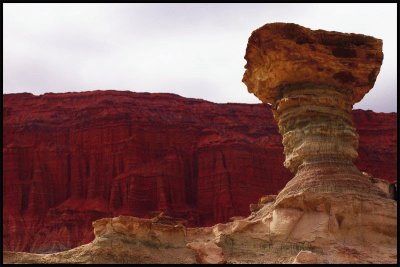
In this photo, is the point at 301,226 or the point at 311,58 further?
the point at 311,58

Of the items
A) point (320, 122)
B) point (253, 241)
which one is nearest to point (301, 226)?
point (253, 241)

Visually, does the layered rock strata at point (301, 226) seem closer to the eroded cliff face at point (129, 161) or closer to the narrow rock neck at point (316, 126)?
the narrow rock neck at point (316, 126)

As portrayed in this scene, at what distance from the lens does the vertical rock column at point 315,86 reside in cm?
2011

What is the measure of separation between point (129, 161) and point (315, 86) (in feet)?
163

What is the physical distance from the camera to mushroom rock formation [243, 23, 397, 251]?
729 inches

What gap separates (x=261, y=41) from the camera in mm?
20625

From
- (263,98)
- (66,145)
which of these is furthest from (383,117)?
(263,98)

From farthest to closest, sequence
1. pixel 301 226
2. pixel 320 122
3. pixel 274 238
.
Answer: pixel 320 122 < pixel 301 226 < pixel 274 238

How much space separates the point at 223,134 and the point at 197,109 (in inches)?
249

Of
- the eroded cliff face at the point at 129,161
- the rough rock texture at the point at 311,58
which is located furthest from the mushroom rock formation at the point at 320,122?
the eroded cliff face at the point at 129,161

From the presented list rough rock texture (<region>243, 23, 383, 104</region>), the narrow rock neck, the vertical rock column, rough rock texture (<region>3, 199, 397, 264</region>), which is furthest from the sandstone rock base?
rough rock texture (<region>243, 23, 383, 104</region>)

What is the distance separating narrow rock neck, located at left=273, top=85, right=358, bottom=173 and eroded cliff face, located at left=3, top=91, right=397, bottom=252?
138 ft

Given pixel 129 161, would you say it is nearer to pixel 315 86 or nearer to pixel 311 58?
pixel 315 86

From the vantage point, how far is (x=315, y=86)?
20.7 m
